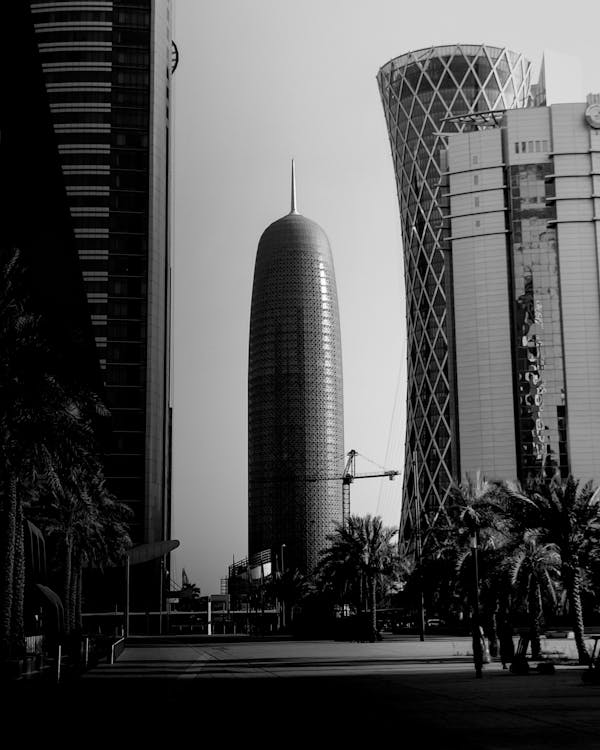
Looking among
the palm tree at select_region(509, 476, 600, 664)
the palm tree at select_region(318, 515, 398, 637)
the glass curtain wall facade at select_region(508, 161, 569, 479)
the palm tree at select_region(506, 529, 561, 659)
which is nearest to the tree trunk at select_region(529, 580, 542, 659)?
the palm tree at select_region(506, 529, 561, 659)

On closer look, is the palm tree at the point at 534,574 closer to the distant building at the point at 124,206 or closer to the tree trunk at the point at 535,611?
the tree trunk at the point at 535,611

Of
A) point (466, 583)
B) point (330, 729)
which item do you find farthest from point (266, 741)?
point (466, 583)

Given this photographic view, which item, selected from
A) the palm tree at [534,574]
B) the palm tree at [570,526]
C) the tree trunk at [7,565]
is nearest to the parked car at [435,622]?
the palm tree at [534,574]

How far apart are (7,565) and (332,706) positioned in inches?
558

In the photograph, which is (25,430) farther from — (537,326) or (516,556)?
(537,326)

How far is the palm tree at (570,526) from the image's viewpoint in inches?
1829

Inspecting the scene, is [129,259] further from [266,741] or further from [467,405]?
[266,741]

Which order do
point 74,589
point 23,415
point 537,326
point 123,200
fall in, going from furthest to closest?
point 537,326
point 123,200
point 74,589
point 23,415

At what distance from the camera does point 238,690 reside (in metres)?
32.3

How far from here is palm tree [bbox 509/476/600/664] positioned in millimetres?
46469

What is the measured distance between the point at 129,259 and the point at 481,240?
173 ft

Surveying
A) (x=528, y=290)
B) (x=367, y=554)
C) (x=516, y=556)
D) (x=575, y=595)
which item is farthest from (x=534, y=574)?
(x=528, y=290)

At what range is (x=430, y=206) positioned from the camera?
178750 mm

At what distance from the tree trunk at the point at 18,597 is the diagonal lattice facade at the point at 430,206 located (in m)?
126
